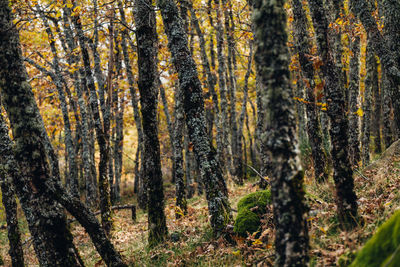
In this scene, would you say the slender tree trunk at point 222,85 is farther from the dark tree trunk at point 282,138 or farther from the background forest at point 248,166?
the dark tree trunk at point 282,138

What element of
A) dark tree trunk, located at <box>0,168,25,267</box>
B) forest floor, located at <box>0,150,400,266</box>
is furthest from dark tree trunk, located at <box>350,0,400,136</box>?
dark tree trunk, located at <box>0,168,25,267</box>

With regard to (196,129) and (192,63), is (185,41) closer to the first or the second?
(192,63)

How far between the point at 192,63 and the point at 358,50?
813 cm

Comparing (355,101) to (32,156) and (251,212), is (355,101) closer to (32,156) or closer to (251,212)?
(251,212)

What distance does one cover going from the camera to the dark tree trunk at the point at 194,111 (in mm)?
5707

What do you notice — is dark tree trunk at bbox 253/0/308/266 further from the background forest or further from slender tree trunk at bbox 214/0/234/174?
slender tree trunk at bbox 214/0/234/174

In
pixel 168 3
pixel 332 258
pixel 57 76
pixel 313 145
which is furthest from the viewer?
pixel 57 76

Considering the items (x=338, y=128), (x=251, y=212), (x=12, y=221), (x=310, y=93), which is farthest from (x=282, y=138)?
(x=12, y=221)

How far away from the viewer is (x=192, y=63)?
5.75 m

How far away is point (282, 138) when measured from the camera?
2730 mm

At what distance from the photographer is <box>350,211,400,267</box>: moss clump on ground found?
229cm

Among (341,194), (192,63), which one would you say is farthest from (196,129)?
(341,194)

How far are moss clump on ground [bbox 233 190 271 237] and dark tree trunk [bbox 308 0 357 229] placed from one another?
1.87 metres

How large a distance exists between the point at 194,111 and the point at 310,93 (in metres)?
3.57
